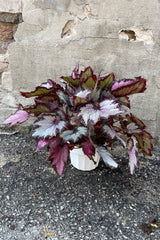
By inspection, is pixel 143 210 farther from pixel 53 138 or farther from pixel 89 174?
pixel 53 138

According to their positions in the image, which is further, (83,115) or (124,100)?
(124,100)

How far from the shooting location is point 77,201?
1604 mm

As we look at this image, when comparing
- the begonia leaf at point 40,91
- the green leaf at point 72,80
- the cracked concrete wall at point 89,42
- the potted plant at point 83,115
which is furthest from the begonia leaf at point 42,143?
the cracked concrete wall at point 89,42

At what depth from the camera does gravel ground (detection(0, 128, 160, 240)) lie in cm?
143

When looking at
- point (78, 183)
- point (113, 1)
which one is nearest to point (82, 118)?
point (78, 183)

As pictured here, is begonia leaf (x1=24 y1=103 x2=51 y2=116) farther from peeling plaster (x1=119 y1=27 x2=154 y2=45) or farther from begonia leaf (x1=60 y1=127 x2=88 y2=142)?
peeling plaster (x1=119 y1=27 x2=154 y2=45)

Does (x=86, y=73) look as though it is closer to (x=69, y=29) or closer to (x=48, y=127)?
(x=48, y=127)

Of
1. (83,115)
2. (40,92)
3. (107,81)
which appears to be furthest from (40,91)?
(107,81)

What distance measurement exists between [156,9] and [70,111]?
3.14 ft

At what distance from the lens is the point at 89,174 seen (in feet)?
5.89

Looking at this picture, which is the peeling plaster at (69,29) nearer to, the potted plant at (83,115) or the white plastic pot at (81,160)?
the potted plant at (83,115)

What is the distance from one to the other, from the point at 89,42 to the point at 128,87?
0.63m

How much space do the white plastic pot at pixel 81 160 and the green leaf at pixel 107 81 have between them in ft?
1.51

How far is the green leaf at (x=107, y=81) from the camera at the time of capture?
5.11ft
